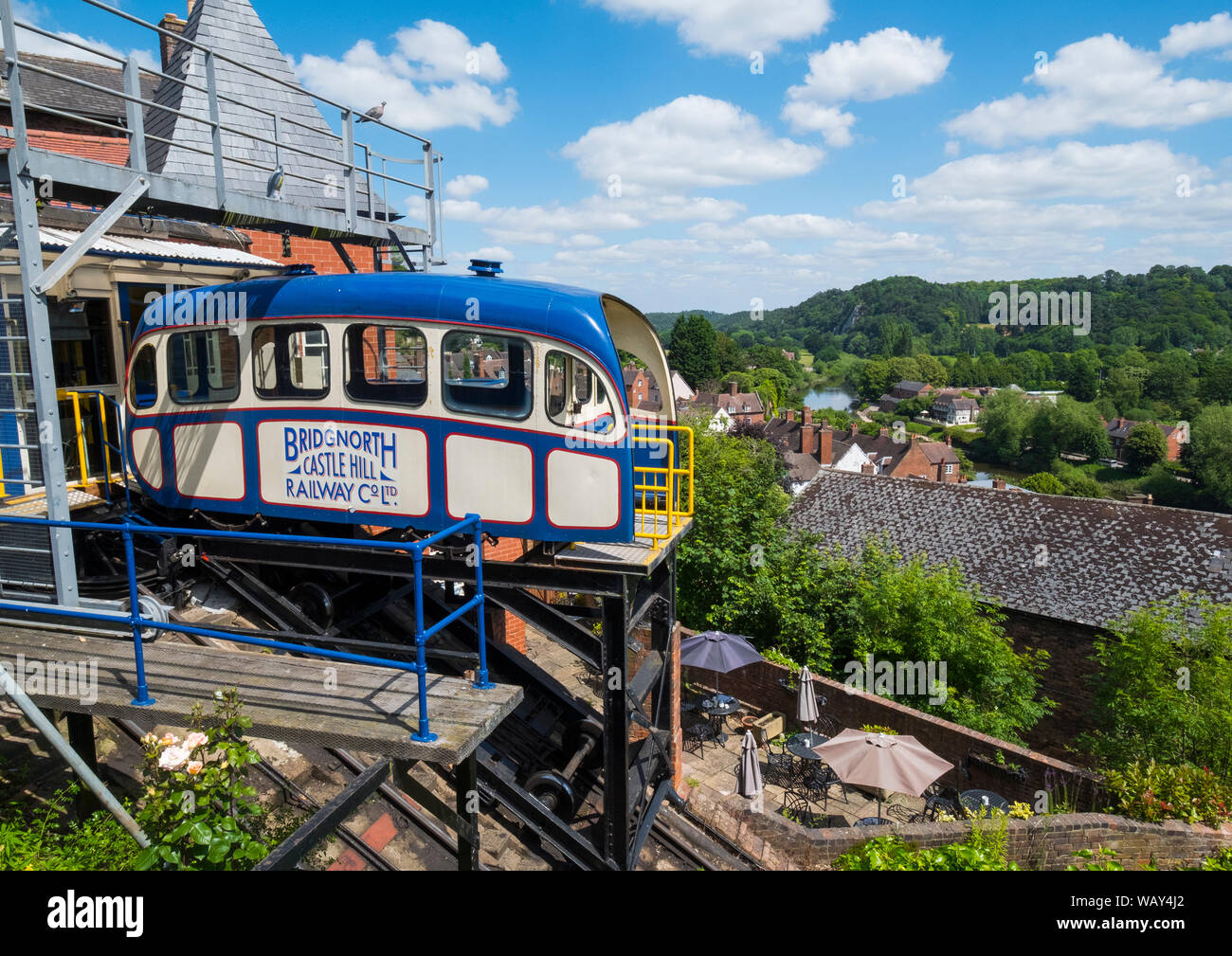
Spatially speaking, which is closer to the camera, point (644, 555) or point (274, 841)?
point (274, 841)

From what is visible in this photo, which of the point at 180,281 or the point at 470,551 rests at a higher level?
the point at 180,281

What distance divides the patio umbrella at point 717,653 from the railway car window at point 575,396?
28.1 ft

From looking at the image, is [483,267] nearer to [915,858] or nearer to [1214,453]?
[915,858]

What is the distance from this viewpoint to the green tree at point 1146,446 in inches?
3201

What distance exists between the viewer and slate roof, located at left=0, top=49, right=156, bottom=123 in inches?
673

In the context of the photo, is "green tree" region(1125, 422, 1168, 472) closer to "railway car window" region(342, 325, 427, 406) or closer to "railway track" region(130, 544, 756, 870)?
"railway track" region(130, 544, 756, 870)

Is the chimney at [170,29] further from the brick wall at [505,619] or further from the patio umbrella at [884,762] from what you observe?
the patio umbrella at [884,762]

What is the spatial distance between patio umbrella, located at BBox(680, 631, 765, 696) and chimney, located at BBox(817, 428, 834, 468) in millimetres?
46401

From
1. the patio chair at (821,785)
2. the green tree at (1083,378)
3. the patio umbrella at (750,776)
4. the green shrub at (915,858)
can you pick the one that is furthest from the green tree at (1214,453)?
the green shrub at (915,858)

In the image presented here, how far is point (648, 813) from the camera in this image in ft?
27.8

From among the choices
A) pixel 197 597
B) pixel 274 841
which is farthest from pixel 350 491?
pixel 274 841
